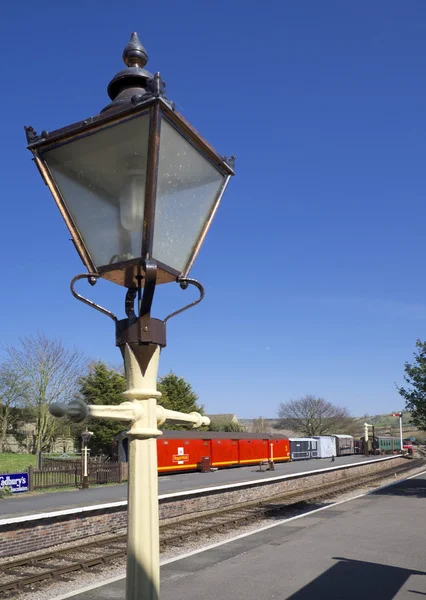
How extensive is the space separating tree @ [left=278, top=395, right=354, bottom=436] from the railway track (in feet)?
180

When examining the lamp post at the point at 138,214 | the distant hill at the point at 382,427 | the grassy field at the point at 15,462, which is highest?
the lamp post at the point at 138,214

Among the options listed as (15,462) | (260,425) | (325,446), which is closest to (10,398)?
(15,462)

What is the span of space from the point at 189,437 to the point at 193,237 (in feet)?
90.8

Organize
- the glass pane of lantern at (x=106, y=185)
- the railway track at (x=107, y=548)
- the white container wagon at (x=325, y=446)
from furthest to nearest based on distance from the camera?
the white container wagon at (x=325, y=446)
the railway track at (x=107, y=548)
the glass pane of lantern at (x=106, y=185)

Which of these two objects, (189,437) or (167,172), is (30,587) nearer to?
(167,172)

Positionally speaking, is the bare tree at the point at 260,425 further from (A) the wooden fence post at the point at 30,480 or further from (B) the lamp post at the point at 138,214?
(B) the lamp post at the point at 138,214

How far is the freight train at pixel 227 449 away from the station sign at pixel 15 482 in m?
4.43

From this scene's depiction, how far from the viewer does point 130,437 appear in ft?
7.18

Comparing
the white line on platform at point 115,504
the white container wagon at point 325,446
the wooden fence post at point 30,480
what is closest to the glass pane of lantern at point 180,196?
the white line on platform at point 115,504

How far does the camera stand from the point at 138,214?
7.95ft

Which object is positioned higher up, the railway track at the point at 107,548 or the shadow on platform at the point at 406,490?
the railway track at the point at 107,548

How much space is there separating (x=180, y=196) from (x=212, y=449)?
99.2 feet

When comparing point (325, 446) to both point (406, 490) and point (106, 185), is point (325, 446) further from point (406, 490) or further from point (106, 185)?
point (106, 185)

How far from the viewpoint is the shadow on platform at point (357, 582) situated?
8.05 meters
